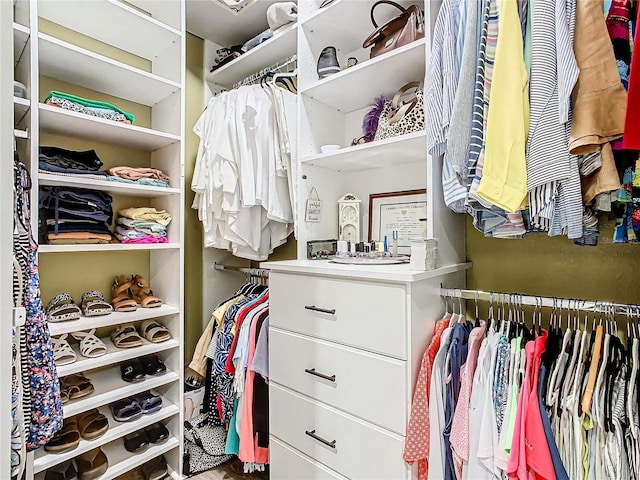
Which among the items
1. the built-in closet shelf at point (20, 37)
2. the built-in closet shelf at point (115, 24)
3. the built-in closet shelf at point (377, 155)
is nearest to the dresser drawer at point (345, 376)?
the built-in closet shelf at point (377, 155)

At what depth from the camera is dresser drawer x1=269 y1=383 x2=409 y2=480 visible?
43.7 inches

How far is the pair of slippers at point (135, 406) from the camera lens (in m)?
1.64

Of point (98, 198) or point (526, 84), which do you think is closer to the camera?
point (526, 84)


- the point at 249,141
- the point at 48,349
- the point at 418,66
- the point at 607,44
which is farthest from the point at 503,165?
the point at 48,349

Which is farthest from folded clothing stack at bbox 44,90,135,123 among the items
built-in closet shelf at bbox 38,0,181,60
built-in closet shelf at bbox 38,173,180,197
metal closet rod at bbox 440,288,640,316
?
metal closet rod at bbox 440,288,640,316

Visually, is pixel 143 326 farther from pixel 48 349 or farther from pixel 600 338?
pixel 600 338

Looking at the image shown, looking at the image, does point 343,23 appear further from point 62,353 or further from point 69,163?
point 62,353

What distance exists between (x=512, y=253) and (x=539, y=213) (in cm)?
47

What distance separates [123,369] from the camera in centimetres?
173

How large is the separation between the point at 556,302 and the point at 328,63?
129 cm

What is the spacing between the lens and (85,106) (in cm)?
152

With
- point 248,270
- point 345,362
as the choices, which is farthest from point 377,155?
point 248,270

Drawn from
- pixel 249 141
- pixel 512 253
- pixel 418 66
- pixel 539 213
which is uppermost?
pixel 418 66

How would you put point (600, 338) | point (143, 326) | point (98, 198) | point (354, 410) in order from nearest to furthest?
point (600, 338), point (354, 410), point (98, 198), point (143, 326)
